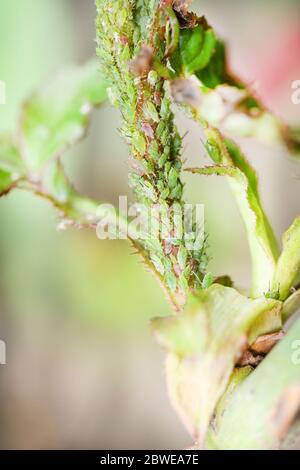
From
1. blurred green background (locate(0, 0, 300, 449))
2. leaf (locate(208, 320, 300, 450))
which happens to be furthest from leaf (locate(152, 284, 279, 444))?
blurred green background (locate(0, 0, 300, 449))

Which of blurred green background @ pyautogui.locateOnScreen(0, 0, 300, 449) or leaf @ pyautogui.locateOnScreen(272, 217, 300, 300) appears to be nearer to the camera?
leaf @ pyautogui.locateOnScreen(272, 217, 300, 300)

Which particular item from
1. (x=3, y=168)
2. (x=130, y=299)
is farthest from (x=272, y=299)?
(x=130, y=299)

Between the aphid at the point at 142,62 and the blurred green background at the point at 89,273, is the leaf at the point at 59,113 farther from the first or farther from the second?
the blurred green background at the point at 89,273

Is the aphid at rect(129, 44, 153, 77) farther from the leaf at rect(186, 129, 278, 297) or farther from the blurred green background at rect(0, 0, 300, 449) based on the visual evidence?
the blurred green background at rect(0, 0, 300, 449)

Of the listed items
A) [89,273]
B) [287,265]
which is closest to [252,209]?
[287,265]

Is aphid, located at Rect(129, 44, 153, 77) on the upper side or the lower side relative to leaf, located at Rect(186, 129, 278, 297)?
upper
